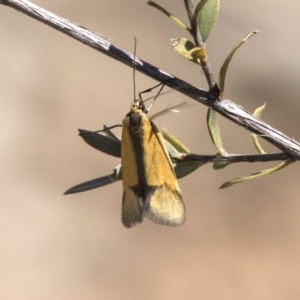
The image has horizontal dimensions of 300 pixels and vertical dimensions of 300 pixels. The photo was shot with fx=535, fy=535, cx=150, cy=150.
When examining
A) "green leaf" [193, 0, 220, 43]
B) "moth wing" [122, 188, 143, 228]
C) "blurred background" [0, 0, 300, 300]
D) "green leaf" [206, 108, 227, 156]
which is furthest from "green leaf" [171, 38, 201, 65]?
"blurred background" [0, 0, 300, 300]

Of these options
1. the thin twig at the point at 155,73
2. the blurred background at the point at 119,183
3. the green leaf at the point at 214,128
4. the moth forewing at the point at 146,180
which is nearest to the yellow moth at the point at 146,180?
the moth forewing at the point at 146,180

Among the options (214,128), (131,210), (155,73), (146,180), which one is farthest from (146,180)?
(155,73)

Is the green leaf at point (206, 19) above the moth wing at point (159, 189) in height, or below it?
above

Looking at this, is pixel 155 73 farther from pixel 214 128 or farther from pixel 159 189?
pixel 159 189

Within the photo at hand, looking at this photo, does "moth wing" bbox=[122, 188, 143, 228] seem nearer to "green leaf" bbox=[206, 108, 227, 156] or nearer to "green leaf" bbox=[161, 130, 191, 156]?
"green leaf" bbox=[161, 130, 191, 156]

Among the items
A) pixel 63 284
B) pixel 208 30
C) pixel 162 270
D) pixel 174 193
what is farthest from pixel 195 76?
pixel 208 30

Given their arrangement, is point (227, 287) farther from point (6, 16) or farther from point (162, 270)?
point (6, 16)

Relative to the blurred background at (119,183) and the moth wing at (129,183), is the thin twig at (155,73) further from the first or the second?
the blurred background at (119,183)

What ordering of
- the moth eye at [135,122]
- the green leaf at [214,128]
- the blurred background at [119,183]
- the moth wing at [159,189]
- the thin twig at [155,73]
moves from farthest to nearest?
the blurred background at [119,183]
the moth eye at [135,122]
the moth wing at [159,189]
the green leaf at [214,128]
the thin twig at [155,73]
